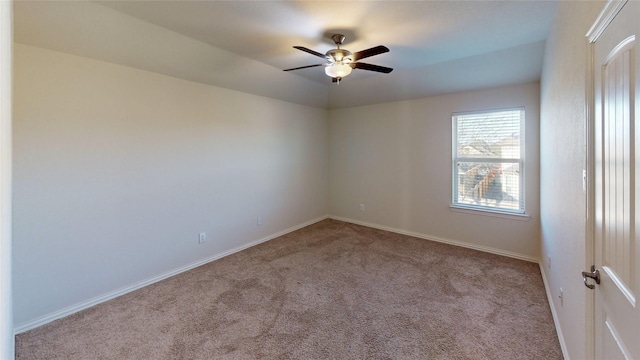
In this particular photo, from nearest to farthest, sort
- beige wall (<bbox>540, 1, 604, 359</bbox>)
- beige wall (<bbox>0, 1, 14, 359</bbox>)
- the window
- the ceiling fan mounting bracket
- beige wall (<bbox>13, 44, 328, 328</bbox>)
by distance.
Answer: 1. beige wall (<bbox>0, 1, 14, 359</bbox>)
2. beige wall (<bbox>540, 1, 604, 359</bbox>)
3. beige wall (<bbox>13, 44, 328, 328</bbox>)
4. the ceiling fan mounting bracket
5. the window

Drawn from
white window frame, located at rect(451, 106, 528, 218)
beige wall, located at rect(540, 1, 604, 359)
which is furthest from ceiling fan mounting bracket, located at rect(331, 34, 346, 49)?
white window frame, located at rect(451, 106, 528, 218)

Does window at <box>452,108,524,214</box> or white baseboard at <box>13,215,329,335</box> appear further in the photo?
window at <box>452,108,524,214</box>

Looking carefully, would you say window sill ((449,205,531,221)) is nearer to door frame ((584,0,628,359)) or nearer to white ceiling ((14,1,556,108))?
white ceiling ((14,1,556,108))

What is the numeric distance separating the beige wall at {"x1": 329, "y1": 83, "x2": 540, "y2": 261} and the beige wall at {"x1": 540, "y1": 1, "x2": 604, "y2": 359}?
4.61 feet

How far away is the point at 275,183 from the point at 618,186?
13.3 ft

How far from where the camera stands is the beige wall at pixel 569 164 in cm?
142

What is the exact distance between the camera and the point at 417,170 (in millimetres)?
4492

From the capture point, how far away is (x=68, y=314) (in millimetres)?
2416

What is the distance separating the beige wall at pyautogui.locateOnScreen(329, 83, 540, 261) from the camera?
353 cm

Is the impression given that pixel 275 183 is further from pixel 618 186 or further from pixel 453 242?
pixel 618 186

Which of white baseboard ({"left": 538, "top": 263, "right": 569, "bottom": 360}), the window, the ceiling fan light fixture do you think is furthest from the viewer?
the window

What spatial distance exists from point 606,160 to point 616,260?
1.34 ft

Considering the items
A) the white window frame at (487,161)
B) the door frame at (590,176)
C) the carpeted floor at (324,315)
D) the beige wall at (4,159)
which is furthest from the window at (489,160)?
the beige wall at (4,159)

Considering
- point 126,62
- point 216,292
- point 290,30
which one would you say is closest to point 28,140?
point 126,62
